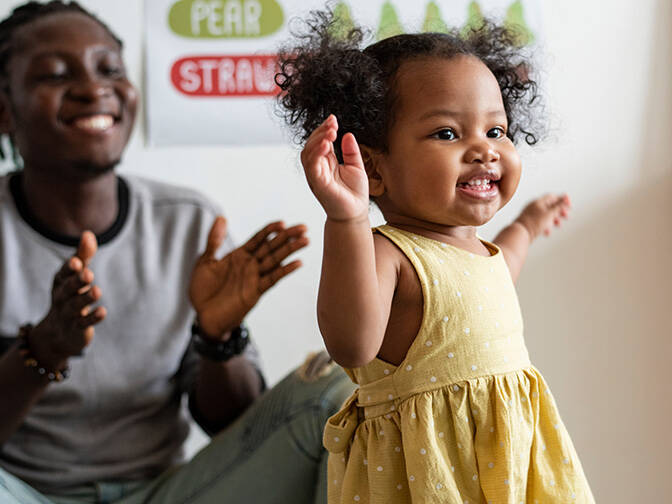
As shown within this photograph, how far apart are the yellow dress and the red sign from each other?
108cm

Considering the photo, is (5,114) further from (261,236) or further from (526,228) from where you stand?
(526,228)

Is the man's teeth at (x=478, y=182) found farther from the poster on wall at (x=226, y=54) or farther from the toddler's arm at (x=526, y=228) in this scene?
the poster on wall at (x=226, y=54)

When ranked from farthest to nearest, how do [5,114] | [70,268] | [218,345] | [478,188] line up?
[5,114] → [218,345] → [70,268] → [478,188]

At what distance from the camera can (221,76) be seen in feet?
5.89

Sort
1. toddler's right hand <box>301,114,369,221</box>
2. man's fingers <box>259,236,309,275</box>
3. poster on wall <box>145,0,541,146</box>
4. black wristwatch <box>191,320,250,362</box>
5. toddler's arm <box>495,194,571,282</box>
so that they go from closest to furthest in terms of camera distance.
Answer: toddler's right hand <box>301,114,369,221</box> < toddler's arm <box>495,194,571,282</box> < man's fingers <box>259,236,309,275</box> < black wristwatch <box>191,320,250,362</box> < poster on wall <box>145,0,541,146</box>

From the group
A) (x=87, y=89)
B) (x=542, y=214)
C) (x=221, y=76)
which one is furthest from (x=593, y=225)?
(x=87, y=89)

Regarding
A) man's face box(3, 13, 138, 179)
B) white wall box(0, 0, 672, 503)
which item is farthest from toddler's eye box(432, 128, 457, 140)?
white wall box(0, 0, 672, 503)

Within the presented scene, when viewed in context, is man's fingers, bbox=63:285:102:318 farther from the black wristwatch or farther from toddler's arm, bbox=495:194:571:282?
toddler's arm, bbox=495:194:571:282

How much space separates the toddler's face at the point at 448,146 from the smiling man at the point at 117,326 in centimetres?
37

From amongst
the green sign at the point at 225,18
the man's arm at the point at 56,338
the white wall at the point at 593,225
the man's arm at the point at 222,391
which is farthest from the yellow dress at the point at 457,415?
the green sign at the point at 225,18

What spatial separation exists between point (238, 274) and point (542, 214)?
1.40ft

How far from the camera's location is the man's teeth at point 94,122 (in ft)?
4.28

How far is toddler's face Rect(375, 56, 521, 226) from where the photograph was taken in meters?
0.77

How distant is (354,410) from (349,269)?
0.21m
